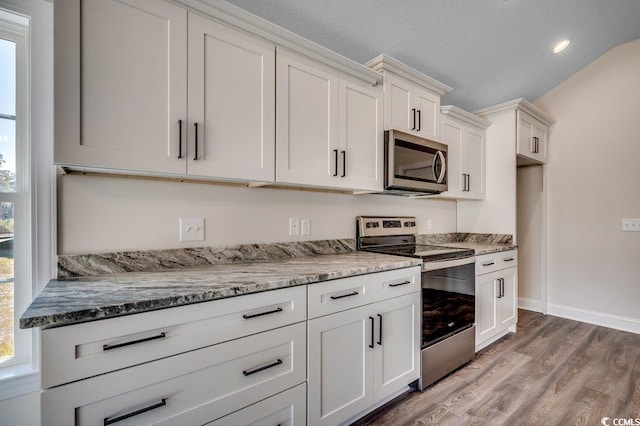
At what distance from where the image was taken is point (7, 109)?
4.26 feet

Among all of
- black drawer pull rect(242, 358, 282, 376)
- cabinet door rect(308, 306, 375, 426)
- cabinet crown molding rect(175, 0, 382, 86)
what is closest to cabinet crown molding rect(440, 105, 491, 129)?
cabinet crown molding rect(175, 0, 382, 86)

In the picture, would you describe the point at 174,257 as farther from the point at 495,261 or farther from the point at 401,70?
the point at 495,261

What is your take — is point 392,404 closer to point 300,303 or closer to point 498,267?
point 300,303

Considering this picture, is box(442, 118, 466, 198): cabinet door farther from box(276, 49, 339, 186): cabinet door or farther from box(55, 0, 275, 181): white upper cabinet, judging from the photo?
box(55, 0, 275, 181): white upper cabinet

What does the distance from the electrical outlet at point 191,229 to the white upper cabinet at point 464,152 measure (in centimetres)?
203

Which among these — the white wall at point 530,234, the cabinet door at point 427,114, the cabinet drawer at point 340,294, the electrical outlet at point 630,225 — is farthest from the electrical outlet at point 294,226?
the electrical outlet at point 630,225

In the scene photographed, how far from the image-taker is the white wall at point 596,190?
2938mm

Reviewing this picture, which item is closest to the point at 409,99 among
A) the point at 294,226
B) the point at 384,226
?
the point at 384,226

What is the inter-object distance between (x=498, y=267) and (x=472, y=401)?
48.8 inches

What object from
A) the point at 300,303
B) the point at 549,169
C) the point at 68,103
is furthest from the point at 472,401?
the point at 549,169

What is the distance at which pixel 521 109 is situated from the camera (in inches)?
117

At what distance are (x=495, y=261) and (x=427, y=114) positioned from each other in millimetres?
1413

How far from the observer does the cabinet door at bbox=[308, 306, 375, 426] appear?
1.39 meters

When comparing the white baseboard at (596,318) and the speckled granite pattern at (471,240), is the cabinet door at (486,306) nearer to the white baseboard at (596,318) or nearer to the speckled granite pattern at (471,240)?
the speckled granite pattern at (471,240)
